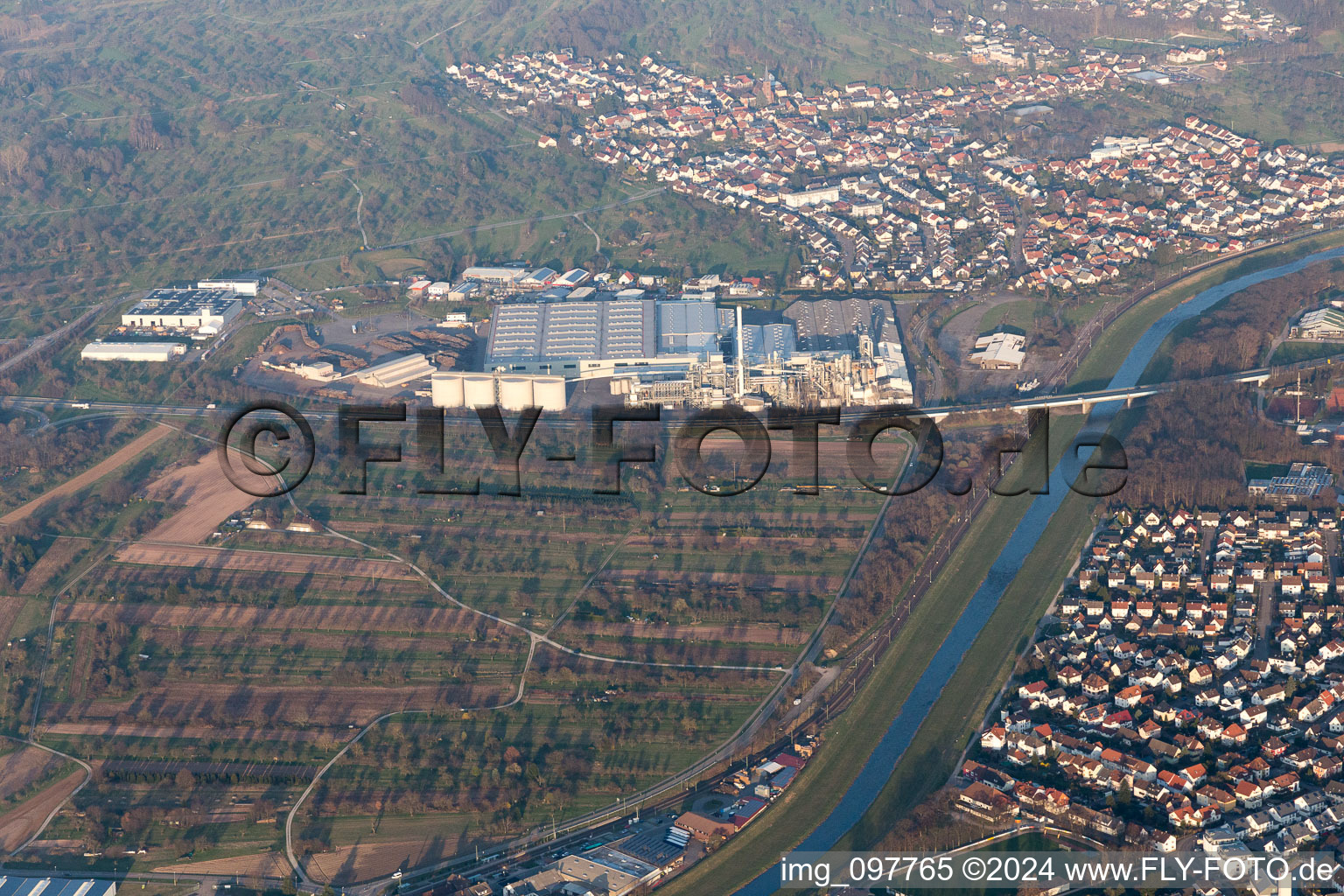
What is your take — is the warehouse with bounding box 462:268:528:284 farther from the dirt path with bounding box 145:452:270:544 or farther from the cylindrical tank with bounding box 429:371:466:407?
the dirt path with bounding box 145:452:270:544

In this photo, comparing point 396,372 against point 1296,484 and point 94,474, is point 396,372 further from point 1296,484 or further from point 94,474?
point 1296,484

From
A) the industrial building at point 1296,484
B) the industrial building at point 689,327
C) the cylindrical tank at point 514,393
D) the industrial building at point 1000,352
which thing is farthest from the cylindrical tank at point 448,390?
the industrial building at point 1296,484

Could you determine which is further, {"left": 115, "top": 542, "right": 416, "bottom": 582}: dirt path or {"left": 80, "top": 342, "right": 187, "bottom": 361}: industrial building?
{"left": 80, "top": 342, "right": 187, "bottom": 361}: industrial building

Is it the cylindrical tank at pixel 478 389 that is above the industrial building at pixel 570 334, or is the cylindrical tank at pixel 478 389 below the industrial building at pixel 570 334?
below

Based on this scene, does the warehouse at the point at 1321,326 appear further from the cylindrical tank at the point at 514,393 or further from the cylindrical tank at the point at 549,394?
the cylindrical tank at the point at 514,393

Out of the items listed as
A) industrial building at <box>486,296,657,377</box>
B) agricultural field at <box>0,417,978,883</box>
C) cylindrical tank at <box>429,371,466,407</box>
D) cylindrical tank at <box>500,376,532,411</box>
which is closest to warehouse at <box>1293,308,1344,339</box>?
agricultural field at <box>0,417,978,883</box>
